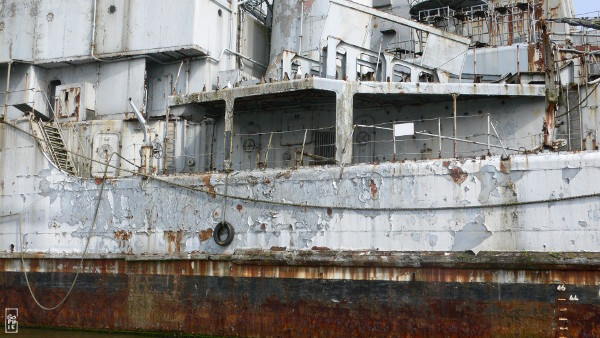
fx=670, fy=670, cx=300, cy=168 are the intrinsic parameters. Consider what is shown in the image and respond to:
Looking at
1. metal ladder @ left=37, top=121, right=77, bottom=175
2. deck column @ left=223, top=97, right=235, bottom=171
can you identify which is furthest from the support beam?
metal ladder @ left=37, top=121, right=77, bottom=175

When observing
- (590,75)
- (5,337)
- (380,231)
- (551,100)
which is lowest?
(5,337)

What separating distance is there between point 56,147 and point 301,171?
594cm

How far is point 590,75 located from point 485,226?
4399 millimetres

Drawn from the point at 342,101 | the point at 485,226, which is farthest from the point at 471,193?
the point at 342,101

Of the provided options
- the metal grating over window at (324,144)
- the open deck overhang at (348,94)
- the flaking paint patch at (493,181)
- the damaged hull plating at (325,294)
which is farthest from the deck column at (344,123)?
the flaking paint patch at (493,181)

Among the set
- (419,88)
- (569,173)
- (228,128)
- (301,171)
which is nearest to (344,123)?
(301,171)

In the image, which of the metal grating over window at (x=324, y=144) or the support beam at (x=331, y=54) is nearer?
the support beam at (x=331, y=54)

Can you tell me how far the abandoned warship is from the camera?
9992mm

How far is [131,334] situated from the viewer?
12.3 metres

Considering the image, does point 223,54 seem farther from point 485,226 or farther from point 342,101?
point 485,226

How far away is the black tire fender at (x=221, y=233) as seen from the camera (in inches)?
466

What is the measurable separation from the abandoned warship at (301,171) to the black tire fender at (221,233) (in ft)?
0.09

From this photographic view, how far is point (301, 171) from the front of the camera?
1155cm

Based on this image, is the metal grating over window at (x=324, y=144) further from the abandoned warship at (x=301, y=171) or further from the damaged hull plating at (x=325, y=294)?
the damaged hull plating at (x=325, y=294)
